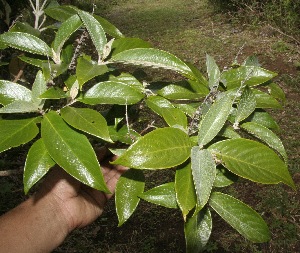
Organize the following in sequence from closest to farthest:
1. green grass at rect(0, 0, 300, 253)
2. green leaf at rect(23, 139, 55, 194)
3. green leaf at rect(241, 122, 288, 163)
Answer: green leaf at rect(23, 139, 55, 194) → green leaf at rect(241, 122, 288, 163) → green grass at rect(0, 0, 300, 253)

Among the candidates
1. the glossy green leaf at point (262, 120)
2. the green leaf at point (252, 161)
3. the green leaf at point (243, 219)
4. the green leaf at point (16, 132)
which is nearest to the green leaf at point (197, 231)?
the green leaf at point (243, 219)

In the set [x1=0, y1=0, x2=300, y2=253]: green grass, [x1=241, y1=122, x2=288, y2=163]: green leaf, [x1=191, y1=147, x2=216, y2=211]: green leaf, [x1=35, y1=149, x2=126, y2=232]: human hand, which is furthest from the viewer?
[x1=0, y1=0, x2=300, y2=253]: green grass

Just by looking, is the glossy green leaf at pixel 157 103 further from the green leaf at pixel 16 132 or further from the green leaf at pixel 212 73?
the green leaf at pixel 16 132

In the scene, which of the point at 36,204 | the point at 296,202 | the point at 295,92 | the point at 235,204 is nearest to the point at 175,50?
the point at 295,92

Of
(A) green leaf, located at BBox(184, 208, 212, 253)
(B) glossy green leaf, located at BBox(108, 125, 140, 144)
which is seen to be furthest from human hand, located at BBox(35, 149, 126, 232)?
(A) green leaf, located at BBox(184, 208, 212, 253)

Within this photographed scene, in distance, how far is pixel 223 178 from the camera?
800 millimetres

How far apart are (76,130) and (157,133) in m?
0.17

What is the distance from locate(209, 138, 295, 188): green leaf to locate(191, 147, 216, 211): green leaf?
4 centimetres

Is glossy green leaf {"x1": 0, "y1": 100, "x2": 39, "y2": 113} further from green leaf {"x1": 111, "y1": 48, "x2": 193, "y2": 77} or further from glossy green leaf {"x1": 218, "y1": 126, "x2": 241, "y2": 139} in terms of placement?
glossy green leaf {"x1": 218, "y1": 126, "x2": 241, "y2": 139}

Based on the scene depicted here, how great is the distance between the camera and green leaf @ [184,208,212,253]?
769 mm

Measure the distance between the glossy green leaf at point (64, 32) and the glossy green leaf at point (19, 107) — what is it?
0.17 metres

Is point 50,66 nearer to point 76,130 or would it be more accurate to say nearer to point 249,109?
point 76,130

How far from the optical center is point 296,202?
274 cm

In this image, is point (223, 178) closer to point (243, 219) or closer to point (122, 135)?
point (243, 219)
